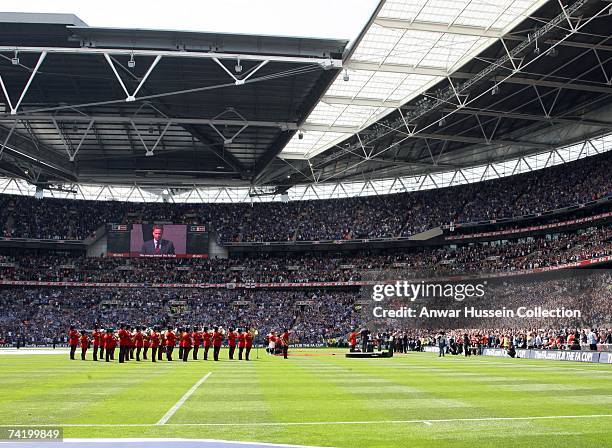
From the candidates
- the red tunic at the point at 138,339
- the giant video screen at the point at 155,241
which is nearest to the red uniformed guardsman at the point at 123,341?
the red tunic at the point at 138,339

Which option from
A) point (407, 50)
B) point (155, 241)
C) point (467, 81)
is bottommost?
point (155, 241)

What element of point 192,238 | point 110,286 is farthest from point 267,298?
point 110,286

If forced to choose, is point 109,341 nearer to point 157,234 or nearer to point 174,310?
point 174,310

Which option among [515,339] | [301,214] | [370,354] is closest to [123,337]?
[370,354]

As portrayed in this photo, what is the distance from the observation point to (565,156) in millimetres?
62125

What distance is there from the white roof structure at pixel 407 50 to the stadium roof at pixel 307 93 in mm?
92

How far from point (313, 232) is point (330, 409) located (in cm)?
6422

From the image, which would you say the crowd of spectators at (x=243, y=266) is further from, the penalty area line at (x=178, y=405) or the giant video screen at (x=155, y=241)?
the penalty area line at (x=178, y=405)

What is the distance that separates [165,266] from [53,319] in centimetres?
1276

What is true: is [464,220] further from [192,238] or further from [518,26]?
[518,26]

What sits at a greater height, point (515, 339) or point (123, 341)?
point (123, 341)

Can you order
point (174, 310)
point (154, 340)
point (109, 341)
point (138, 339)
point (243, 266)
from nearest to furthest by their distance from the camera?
point (109, 341) < point (154, 340) < point (138, 339) < point (174, 310) < point (243, 266)

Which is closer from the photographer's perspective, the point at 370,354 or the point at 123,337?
the point at 123,337

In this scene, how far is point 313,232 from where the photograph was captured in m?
76.8
